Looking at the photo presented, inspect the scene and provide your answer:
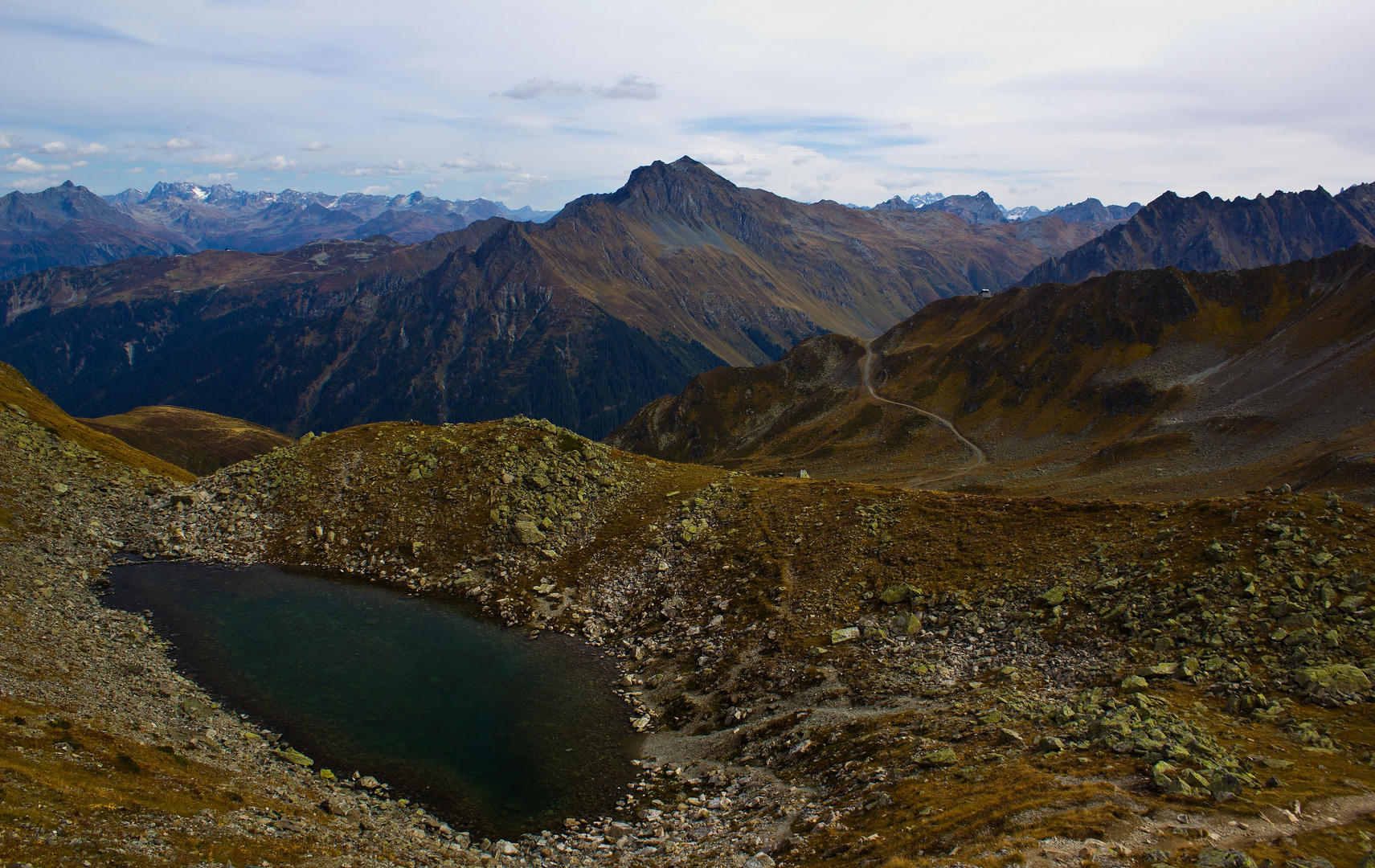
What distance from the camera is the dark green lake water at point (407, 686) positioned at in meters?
40.7

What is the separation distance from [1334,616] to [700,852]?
35.7m

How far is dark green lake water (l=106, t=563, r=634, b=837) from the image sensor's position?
40.7m

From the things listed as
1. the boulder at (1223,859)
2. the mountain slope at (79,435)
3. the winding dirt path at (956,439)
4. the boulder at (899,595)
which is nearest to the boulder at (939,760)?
the boulder at (1223,859)

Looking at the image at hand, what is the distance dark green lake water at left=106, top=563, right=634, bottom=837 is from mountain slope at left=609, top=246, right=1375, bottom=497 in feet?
317

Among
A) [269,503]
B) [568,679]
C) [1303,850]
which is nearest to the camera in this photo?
[1303,850]

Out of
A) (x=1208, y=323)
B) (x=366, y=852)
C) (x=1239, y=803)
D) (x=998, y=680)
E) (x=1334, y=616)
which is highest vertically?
(x=1208, y=323)

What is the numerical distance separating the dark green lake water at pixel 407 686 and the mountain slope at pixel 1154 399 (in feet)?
317

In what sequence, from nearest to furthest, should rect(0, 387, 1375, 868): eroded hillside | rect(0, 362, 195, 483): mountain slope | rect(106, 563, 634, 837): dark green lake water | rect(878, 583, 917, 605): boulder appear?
rect(0, 387, 1375, 868): eroded hillside < rect(106, 563, 634, 837): dark green lake water < rect(878, 583, 917, 605): boulder < rect(0, 362, 195, 483): mountain slope

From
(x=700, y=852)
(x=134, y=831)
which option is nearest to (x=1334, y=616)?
(x=700, y=852)

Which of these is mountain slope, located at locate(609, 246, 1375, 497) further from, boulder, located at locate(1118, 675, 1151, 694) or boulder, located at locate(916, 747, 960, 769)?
boulder, located at locate(916, 747, 960, 769)

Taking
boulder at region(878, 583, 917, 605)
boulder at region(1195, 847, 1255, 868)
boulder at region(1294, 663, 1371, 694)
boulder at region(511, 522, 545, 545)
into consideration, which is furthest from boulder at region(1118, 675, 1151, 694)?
boulder at region(511, 522, 545, 545)

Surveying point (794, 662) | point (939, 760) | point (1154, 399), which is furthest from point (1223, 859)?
point (1154, 399)

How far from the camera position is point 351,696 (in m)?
49.1

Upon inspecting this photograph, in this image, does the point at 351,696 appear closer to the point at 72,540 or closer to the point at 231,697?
the point at 231,697
